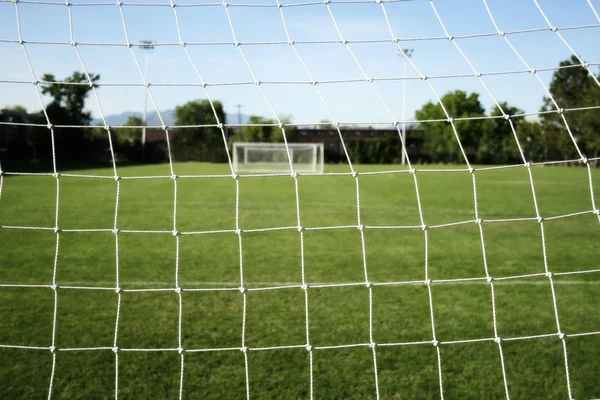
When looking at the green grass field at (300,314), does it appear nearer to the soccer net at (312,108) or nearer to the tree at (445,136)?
the soccer net at (312,108)

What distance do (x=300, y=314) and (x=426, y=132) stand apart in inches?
928

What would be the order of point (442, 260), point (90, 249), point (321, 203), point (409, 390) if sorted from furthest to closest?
point (321, 203) < point (90, 249) < point (442, 260) < point (409, 390)

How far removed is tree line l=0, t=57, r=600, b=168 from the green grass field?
3.56 feet

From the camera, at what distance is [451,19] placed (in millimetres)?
3131

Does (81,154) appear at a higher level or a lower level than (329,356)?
higher

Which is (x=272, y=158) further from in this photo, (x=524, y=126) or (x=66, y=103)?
(x=66, y=103)

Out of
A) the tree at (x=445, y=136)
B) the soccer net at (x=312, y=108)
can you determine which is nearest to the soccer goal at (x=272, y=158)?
the tree at (x=445, y=136)

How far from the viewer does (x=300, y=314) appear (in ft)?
12.7

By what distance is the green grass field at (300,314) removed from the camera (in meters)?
2.81

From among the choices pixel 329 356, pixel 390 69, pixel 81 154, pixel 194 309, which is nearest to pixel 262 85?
pixel 390 69

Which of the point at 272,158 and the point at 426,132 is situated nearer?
the point at 272,158

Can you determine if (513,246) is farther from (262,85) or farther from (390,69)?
(262,85)

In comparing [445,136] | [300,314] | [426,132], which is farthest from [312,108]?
[426,132]

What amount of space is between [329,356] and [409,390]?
1.70ft
